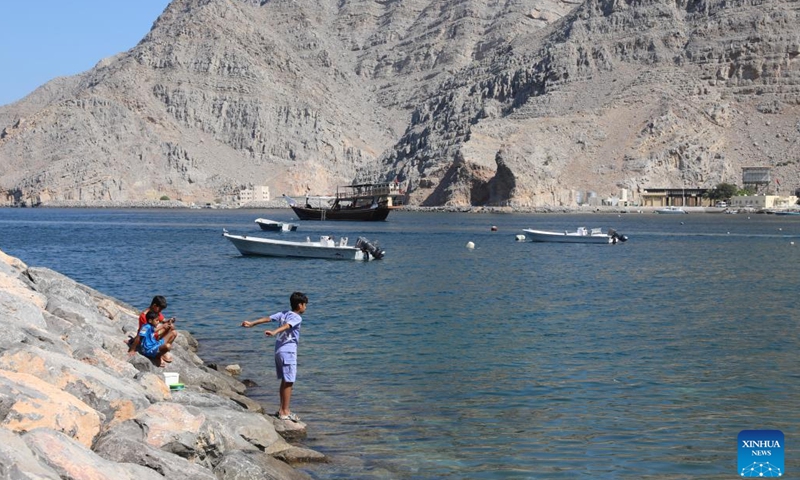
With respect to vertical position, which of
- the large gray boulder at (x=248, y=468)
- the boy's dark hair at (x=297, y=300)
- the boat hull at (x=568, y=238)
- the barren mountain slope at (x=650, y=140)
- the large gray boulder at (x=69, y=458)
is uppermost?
the barren mountain slope at (x=650, y=140)

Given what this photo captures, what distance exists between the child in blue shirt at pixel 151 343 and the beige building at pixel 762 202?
167m

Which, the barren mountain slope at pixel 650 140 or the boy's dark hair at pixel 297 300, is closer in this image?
the boy's dark hair at pixel 297 300

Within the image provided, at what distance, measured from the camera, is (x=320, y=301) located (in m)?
37.8

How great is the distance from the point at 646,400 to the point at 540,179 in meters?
162

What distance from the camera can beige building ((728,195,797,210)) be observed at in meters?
173

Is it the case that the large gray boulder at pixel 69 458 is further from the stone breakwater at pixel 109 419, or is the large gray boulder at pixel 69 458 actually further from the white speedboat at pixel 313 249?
the white speedboat at pixel 313 249

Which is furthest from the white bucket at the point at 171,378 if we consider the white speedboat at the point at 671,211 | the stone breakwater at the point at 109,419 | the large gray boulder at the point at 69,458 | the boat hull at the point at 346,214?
the white speedboat at the point at 671,211

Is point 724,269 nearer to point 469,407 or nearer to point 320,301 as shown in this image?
point 320,301

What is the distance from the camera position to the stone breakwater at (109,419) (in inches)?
419

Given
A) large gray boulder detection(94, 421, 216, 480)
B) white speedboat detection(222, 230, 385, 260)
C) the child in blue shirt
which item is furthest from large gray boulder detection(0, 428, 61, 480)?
white speedboat detection(222, 230, 385, 260)

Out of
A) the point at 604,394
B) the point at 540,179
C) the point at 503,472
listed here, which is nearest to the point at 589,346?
the point at 604,394

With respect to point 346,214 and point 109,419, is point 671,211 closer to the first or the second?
point 346,214

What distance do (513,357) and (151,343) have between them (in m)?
9.93

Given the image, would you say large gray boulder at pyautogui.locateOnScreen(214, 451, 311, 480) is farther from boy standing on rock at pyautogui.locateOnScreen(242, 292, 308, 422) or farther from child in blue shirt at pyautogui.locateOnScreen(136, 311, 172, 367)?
child in blue shirt at pyautogui.locateOnScreen(136, 311, 172, 367)
